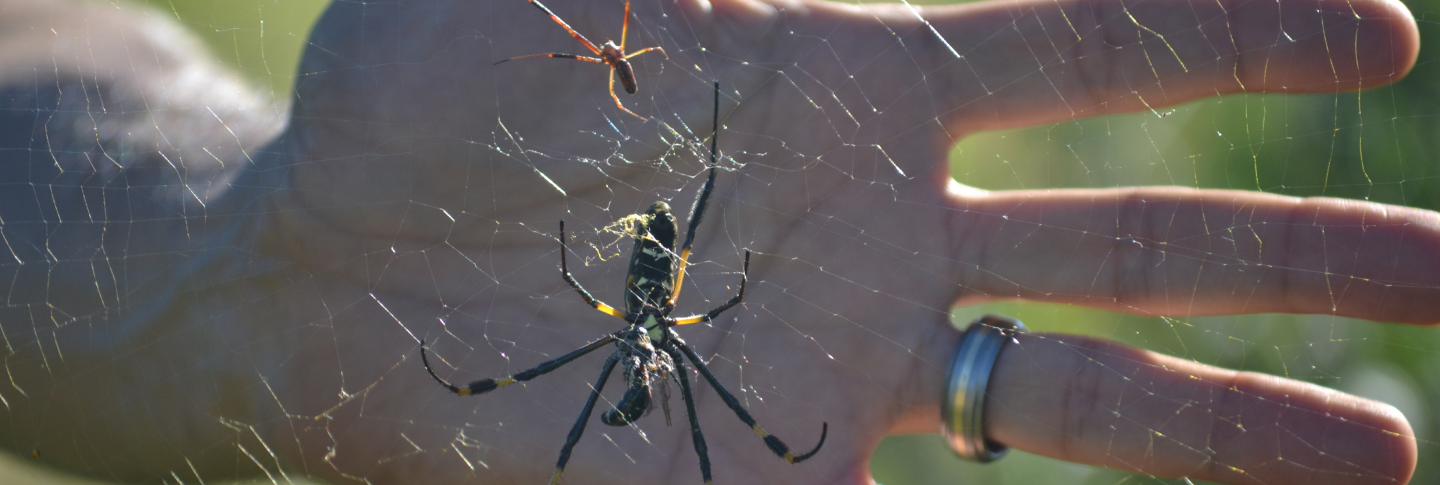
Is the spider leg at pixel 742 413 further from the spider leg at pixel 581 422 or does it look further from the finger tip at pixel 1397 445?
the finger tip at pixel 1397 445

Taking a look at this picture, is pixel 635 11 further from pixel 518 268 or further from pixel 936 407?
pixel 936 407

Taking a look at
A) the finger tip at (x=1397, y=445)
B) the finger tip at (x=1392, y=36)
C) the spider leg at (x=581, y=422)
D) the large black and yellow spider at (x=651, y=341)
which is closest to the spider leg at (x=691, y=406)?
the large black and yellow spider at (x=651, y=341)

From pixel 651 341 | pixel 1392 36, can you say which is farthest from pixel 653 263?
pixel 1392 36

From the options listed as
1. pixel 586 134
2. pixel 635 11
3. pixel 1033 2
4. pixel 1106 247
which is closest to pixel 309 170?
pixel 586 134

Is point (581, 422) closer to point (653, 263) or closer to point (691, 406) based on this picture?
point (691, 406)

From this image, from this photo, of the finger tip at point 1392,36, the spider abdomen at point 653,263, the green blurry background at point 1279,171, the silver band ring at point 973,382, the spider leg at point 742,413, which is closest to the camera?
the spider abdomen at point 653,263

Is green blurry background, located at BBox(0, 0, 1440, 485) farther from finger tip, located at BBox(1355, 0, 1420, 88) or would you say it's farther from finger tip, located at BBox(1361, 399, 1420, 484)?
finger tip, located at BBox(1361, 399, 1420, 484)

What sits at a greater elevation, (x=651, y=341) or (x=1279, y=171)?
(x=1279, y=171)
